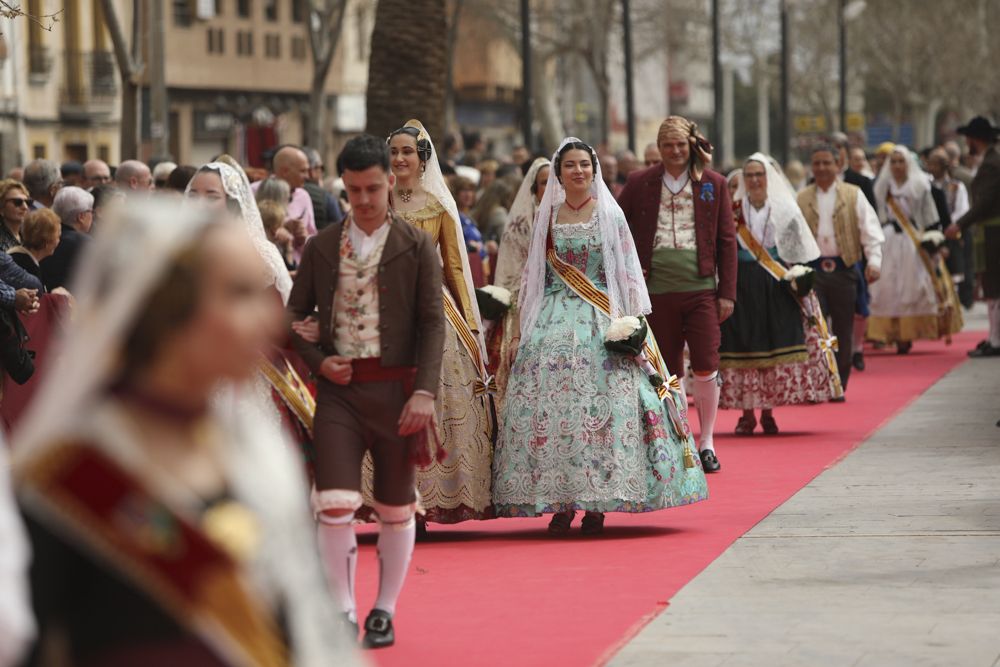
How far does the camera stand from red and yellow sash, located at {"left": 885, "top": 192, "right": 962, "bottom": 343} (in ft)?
66.1

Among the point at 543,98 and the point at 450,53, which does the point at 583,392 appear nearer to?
the point at 450,53

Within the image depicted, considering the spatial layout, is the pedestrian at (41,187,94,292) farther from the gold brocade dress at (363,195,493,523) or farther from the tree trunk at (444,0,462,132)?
the tree trunk at (444,0,462,132)

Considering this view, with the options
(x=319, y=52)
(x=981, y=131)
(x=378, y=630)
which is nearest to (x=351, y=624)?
(x=378, y=630)

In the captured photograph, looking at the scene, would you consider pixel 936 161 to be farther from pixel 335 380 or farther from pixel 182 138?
pixel 182 138

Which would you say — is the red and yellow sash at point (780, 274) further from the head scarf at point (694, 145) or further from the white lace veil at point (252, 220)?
the white lace veil at point (252, 220)

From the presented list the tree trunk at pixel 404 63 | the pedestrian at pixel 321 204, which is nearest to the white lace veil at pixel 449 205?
the pedestrian at pixel 321 204

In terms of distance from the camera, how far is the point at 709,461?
1215 cm

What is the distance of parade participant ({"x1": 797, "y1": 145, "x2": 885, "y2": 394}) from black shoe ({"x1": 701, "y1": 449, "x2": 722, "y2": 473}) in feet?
12.7

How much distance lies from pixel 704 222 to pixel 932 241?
875 centimetres

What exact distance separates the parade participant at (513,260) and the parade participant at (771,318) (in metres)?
3.20

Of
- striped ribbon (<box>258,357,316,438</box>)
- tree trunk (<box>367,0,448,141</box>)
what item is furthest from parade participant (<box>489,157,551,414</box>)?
tree trunk (<box>367,0,448,141</box>)

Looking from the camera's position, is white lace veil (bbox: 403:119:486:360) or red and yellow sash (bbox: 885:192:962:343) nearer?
white lace veil (bbox: 403:119:486:360)

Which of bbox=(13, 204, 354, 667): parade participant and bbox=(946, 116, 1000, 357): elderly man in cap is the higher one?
bbox=(946, 116, 1000, 357): elderly man in cap

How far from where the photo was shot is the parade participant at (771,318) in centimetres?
1383
